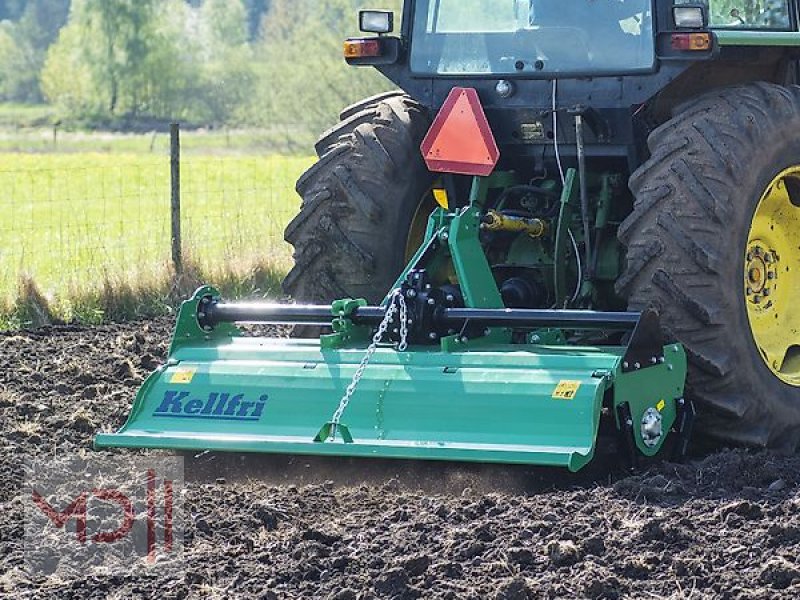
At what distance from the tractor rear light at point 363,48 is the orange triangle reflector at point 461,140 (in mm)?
561

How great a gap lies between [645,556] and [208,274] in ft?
23.5

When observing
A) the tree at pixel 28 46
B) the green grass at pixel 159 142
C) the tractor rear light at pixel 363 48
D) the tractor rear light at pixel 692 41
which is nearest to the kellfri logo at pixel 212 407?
the tractor rear light at pixel 363 48

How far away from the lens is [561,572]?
16.0ft

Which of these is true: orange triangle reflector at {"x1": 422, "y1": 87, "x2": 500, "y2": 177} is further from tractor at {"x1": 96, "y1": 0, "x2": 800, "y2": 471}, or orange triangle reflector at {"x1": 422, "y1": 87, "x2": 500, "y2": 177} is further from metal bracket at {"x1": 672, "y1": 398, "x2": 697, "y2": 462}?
metal bracket at {"x1": 672, "y1": 398, "x2": 697, "y2": 462}

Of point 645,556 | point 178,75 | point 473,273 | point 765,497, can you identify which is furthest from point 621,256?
point 178,75

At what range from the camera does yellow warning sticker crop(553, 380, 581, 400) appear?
5.91 m

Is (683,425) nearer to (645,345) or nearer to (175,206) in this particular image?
(645,345)

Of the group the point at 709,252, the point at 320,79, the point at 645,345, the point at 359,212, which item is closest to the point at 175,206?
the point at 359,212

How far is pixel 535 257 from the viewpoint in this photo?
7.18 metres

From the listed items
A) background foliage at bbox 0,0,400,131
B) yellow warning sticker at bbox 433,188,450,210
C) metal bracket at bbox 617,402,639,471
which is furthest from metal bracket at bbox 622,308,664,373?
background foliage at bbox 0,0,400,131

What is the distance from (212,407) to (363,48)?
6.75ft

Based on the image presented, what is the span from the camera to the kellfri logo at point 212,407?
641 cm

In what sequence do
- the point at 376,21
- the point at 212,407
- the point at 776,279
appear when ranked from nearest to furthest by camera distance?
the point at 212,407 → the point at 776,279 → the point at 376,21

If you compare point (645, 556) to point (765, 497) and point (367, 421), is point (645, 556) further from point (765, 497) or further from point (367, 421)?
point (367, 421)
